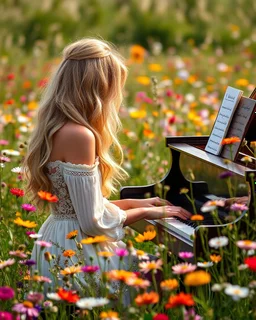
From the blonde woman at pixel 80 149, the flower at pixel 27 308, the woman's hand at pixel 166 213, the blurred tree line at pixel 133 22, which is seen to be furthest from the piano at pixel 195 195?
the blurred tree line at pixel 133 22

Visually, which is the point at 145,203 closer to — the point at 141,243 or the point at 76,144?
the point at 76,144

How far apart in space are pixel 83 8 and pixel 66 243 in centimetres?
1166

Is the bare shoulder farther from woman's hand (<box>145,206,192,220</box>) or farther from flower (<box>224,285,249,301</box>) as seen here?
flower (<box>224,285,249,301</box>)

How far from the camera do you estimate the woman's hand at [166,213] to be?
3.83 m

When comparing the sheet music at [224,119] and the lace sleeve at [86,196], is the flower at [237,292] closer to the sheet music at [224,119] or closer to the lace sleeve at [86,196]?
the lace sleeve at [86,196]

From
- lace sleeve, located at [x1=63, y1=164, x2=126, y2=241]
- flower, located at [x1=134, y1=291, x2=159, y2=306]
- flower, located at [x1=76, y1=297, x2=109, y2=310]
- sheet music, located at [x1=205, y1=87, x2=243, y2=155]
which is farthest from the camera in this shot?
sheet music, located at [x1=205, y1=87, x2=243, y2=155]

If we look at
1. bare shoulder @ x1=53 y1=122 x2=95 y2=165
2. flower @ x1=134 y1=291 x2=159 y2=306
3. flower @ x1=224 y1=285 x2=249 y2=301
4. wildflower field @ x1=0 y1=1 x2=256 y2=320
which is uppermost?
bare shoulder @ x1=53 y1=122 x2=95 y2=165

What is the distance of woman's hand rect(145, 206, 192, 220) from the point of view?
3830 millimetres

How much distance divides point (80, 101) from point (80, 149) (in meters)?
0.22

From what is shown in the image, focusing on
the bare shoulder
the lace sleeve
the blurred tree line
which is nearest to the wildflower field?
the lace sleeve

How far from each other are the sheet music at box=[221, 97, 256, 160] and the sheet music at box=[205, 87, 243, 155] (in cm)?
2

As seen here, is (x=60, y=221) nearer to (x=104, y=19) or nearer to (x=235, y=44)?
(x=235, y=44)

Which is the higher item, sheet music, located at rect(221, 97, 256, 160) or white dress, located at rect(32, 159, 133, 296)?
sheet music, located at rect(221, 97, 256, 160)

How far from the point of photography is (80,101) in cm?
371
